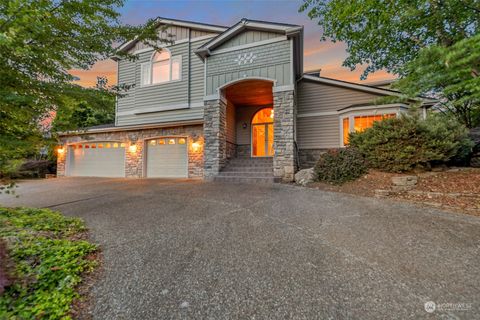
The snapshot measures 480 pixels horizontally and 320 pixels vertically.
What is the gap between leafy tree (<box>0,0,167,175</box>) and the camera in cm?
272

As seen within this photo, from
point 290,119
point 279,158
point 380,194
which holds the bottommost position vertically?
point 380,194

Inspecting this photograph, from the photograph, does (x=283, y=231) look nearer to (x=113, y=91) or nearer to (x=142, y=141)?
(x=113, y=91)

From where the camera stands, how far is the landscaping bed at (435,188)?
3662mm

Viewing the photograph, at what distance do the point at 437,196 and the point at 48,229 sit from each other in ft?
22.3

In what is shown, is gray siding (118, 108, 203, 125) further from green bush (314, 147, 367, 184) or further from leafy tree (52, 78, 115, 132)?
green bush (314, 147, 367, 184)

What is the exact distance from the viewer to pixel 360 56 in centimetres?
930

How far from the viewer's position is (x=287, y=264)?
1.86 m

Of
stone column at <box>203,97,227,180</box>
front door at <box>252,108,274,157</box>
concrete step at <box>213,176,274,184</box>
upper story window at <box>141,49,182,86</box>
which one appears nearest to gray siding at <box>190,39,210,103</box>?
upper story window at <box>141,49,182,86</box>

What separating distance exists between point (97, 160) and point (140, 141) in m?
3.01

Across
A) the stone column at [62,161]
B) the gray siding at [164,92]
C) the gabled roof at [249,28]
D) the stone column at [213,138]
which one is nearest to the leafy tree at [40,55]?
the stone column at [213,138]

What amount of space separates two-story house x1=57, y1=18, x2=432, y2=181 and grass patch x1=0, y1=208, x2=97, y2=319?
521 centimetres

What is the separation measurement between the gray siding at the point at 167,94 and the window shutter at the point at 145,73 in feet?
0.53

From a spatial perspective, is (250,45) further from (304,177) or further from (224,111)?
(304,177)

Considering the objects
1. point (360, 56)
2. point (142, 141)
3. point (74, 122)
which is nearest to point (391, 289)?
point (74, 122)
